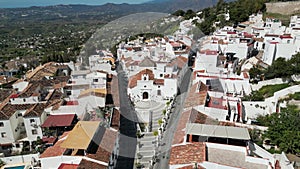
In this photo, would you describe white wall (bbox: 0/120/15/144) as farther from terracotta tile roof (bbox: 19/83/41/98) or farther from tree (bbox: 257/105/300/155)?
tree (bbox: 257/105/300/155)

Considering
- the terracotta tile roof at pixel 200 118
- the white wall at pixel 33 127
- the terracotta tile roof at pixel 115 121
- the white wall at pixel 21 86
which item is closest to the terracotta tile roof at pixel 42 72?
the white wall at pixel 21 86

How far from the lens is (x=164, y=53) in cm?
1162

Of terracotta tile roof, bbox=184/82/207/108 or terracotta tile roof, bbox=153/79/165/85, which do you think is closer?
terracotta tile roof, bbox=184/82/207/108

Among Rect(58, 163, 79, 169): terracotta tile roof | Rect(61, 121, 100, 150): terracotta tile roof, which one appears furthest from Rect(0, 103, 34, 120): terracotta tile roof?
Rect(58, 163, 79, 169): terracotta tile roof

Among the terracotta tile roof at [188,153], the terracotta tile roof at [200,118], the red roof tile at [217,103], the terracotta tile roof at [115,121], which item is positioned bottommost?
the terracotta tile roof at [115,121]

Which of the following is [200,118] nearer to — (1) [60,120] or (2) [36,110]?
(1) [60,120]

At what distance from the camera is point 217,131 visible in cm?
520

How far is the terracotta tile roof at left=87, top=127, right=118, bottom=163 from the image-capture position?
17.5 feet

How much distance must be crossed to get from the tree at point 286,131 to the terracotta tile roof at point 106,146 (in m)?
4.04

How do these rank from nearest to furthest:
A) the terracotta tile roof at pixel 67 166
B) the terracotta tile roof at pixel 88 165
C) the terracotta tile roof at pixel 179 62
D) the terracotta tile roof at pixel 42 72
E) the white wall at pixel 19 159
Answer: the terracotta tile roof at pixel 88 165 → the terracotta tile roof at pixel 67 166 → the white wall at pixel 19 159 → the terracotta tile roof at pixel 179 62 → the terracotta tile roof at pixel 42 72

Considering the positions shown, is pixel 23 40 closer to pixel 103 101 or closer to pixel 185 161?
pixel 103 101

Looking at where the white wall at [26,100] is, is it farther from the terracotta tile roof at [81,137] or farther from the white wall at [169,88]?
the white wall at [169,88]

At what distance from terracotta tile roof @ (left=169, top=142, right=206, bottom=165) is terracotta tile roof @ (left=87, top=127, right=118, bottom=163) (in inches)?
62.5

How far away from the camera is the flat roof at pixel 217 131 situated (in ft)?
16.5
